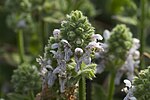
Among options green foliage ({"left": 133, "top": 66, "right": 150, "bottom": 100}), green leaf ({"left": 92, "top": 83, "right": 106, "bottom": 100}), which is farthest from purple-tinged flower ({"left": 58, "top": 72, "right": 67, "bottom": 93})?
green leaf ({"left": 92, "top": 83, "right": 106, "bottom": 100})

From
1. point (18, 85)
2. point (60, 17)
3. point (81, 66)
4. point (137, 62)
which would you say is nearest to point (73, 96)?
point (81, 66)

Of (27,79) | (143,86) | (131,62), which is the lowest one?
(143,86)

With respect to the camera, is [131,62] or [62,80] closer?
[62,80]

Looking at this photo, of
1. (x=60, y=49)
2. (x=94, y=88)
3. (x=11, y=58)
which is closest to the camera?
(x=60, y=49)

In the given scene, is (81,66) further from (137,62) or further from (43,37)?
(43,37)

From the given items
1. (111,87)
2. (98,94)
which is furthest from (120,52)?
(98,94)

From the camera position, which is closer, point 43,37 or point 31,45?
point 43,37

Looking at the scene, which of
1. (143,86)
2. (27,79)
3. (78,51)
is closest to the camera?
(143,86)

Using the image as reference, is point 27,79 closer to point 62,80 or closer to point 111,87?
point 111,87
